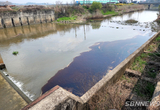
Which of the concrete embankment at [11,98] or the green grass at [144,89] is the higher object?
the green grass at [144,89]

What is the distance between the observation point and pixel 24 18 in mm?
23797

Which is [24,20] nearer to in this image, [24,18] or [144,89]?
[24,18]

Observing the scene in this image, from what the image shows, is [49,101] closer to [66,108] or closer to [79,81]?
[66,108]

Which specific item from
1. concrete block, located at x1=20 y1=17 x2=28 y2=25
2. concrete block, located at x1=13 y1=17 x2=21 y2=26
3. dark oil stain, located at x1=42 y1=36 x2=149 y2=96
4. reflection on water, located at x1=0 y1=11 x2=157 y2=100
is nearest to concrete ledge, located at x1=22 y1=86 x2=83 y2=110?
dark oil stain, located at x1=42 y1=36 x2=149 y2=96

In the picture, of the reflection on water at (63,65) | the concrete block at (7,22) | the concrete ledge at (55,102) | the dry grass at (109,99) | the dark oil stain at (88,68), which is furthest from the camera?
the concrete block at (7,22)

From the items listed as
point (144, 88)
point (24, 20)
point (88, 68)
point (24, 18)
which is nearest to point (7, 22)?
point (24, 20)

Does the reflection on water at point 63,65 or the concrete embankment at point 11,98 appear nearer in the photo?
the concrete embankment at point 11,98

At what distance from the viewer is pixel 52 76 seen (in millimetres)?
6617

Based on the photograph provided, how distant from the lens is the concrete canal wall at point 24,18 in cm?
2082

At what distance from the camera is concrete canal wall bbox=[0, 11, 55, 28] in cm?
2082

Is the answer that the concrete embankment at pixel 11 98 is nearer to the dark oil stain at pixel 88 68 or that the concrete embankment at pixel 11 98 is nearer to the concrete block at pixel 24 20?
the dark oil stain at pixel 88 68

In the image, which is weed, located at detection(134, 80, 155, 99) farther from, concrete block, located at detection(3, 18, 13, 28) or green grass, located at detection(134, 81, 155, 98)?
concrete block, located at detection(3, 18, 13, 28)

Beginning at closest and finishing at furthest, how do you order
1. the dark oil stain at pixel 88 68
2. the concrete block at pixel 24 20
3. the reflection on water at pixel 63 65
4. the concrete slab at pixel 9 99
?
the concrete slab at pixel 9 99 → the dark oil stain at pixel 88 68 → the reflection on water at pixel 63 65 → the concrete block at pixel 24 20

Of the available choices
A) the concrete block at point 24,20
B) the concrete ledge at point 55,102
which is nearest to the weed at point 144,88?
the concrete ledge at point 55,102
